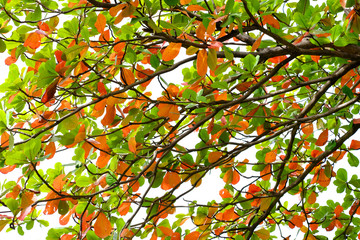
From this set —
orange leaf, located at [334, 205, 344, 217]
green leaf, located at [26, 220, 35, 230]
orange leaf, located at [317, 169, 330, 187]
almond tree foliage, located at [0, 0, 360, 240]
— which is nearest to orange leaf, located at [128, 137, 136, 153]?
almond tree foliage, located at [0, 0, 360, 240]

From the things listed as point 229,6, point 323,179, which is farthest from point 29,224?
point 323,179

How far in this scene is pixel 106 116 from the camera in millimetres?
1543

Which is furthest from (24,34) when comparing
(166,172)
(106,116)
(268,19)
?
(268,19)

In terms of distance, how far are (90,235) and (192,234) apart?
62 cm

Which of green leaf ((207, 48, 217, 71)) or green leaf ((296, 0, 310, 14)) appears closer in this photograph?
green leaf ((207, 48, 217, 71))

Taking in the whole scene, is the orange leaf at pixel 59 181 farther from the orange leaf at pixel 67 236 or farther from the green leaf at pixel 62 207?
the orange leaf at pixel 67 236

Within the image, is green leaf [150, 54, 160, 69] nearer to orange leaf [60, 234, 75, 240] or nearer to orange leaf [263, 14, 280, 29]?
orange leaf [263, 14, 280, 29]

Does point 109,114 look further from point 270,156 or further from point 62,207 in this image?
point 270,156

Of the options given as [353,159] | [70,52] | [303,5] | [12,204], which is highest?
[303,5]

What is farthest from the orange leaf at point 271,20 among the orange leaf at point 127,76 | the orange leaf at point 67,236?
the orange leaf at point 67,236

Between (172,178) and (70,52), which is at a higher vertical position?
(70,52)

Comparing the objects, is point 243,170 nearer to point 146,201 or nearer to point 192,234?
point 192,234

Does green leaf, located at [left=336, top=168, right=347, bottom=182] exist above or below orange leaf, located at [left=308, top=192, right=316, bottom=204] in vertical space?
below

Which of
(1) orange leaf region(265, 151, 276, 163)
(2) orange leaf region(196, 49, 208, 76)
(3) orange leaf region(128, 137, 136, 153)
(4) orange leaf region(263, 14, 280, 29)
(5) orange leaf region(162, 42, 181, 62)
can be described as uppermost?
(4) orange leaf region(263, 14, 280, 29)
